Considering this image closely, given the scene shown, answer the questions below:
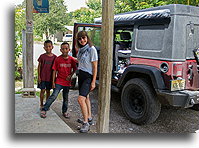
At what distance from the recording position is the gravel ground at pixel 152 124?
4.10 metres

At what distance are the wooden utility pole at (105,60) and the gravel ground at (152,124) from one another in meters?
0.86

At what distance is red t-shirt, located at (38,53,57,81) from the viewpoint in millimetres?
4043

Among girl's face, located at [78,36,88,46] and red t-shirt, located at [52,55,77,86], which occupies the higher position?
girl's face, located at [78,36,88,46]

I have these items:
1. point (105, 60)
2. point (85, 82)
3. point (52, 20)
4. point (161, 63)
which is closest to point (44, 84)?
point (85, 82)

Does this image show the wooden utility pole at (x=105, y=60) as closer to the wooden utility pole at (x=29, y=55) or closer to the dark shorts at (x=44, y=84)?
the dark shorts at (x=44, y=84)

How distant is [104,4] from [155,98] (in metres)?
2.00

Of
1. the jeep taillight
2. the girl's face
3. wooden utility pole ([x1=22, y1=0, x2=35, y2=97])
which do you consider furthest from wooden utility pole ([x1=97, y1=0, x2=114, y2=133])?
wooden utility pole ([x1=22, y1=0, x2=35, y2=97])

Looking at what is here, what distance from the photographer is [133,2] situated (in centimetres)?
942

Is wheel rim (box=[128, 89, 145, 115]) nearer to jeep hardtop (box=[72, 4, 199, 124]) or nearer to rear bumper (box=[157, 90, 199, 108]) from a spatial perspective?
jeep hardtop (box=[72, 4, 199, 124])

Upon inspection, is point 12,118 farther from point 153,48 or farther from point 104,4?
point 153,48

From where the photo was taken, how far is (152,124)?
4367 millimetres

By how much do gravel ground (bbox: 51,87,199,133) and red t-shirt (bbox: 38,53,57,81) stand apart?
90 centimetres

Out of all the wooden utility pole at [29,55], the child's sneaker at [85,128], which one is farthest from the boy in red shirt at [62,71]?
the wooden utility pole at [29,55]

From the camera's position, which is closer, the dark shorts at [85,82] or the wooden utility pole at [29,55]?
the dark shorts at [85,82]
